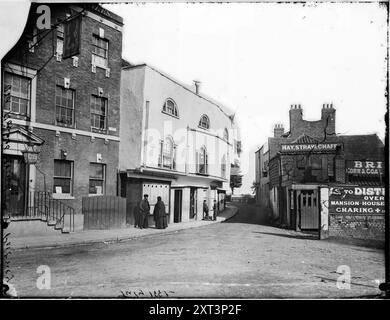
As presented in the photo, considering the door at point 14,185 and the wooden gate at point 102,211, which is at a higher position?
the door at point 14,185

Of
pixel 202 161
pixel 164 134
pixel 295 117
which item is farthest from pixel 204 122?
pixel 295 117

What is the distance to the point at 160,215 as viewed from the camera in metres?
7.48

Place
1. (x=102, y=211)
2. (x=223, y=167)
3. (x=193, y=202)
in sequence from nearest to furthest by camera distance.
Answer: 1. (x=102, y=211)
2. (x=223, y=167)
3. (x=193, y=202)

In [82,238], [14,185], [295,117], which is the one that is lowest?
[82,238]

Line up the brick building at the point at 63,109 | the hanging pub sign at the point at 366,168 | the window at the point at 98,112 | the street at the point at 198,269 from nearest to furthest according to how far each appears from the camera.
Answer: the street at the point at 198,269, the brick building at the point at 63,109, the hanging pub sign at the point at 366,168, the window at the point at 98,112

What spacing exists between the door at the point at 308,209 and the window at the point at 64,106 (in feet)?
19.4

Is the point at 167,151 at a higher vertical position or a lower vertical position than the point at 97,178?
higher

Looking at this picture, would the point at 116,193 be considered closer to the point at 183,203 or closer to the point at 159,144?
the point at 159,144

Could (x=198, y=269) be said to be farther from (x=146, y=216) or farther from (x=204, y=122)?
(x=204, y=122)

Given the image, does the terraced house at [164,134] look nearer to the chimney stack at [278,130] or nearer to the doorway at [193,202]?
the chimney stack at [278,130]

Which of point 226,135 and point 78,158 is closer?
point 78,158

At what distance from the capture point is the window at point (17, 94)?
5452mm

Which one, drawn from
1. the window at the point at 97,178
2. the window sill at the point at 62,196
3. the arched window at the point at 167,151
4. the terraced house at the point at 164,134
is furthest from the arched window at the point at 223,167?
the window sill at the point at 62,196
